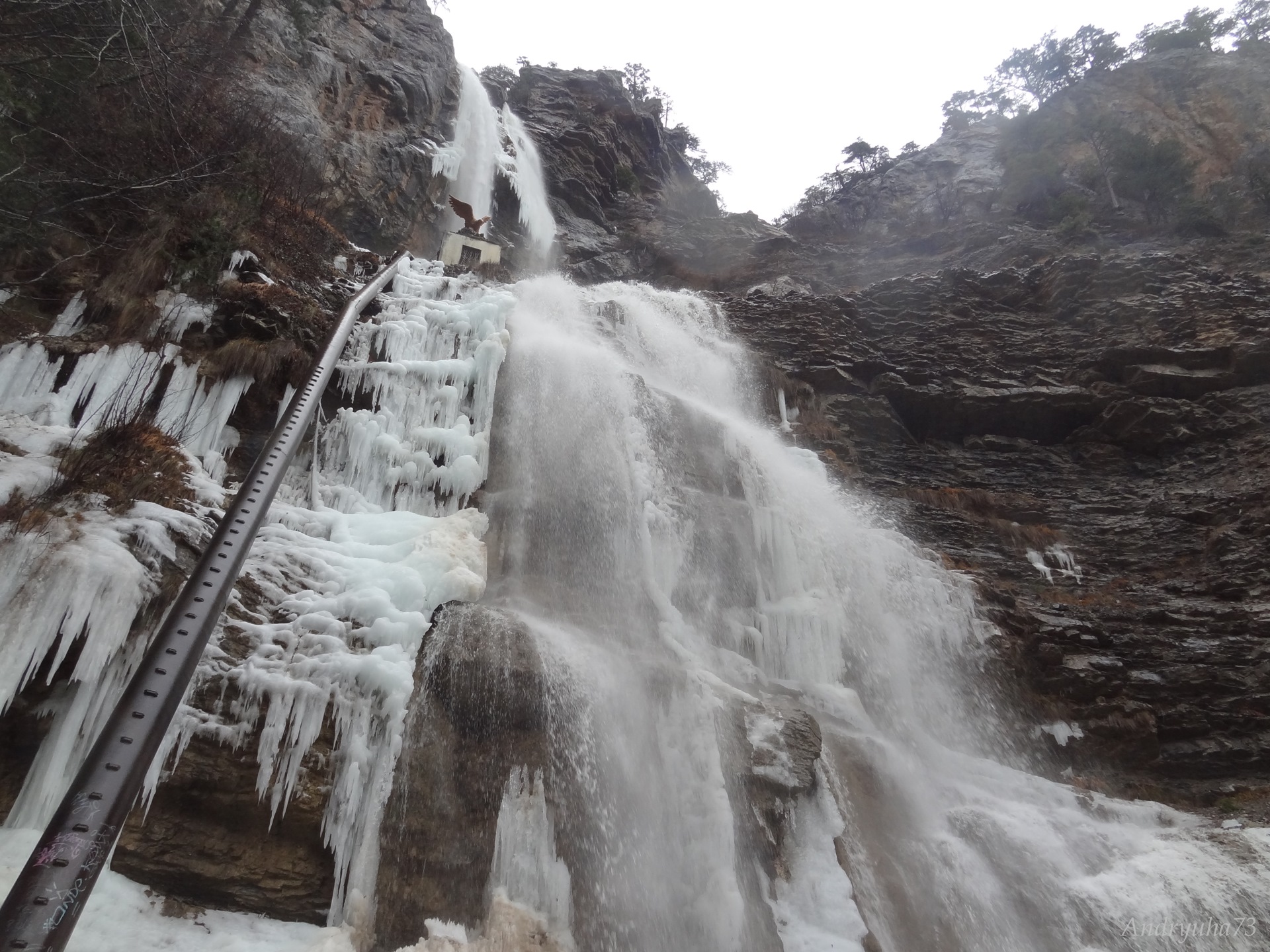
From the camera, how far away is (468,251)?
17.1m

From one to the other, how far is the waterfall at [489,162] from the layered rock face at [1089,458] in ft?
26.8

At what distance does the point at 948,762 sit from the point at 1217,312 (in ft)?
36.1

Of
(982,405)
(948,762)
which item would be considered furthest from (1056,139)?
(948,762)

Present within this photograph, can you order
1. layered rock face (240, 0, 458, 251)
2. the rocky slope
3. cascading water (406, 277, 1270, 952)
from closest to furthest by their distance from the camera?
cascading water (406, 277, 1270, 952), the rocky slope, layered rock face (240, 0, 458, 251)

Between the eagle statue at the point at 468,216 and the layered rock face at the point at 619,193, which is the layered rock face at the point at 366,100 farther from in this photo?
Result: the layered rock face at the point at 619,193

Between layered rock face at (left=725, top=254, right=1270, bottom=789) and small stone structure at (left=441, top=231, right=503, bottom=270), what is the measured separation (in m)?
6.26

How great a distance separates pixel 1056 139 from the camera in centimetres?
2670

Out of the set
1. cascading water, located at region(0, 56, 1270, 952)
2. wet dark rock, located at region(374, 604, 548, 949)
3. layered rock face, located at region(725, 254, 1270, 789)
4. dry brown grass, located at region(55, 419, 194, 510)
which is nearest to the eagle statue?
layered rock face, located at region(725, 254, 1270, 789)

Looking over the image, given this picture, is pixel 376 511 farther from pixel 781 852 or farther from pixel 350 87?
pixel 350 87

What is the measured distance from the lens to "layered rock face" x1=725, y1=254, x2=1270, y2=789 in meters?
8.07

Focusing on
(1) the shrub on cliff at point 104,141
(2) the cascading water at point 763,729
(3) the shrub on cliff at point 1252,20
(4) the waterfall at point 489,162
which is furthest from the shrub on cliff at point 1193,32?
(1) the shrub on cliff at point 104,141

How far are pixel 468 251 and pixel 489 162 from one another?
615 cm

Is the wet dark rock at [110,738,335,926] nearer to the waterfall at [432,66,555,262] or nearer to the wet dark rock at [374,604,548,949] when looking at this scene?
the wet dark rock at [374,604,548,949]

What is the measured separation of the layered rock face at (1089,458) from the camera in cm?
807
